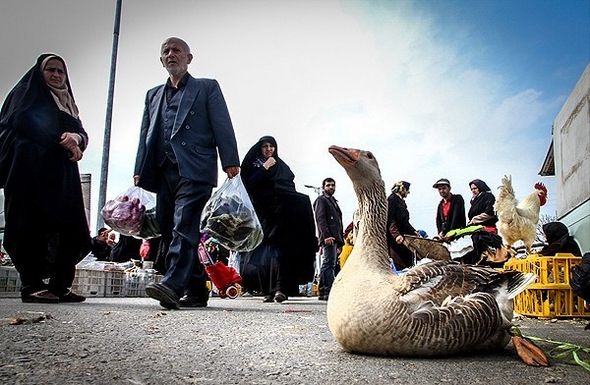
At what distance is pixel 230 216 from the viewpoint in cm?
527

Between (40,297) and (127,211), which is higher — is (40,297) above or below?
below

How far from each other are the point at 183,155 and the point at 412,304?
3.26 meters

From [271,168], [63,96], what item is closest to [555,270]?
[271,168]

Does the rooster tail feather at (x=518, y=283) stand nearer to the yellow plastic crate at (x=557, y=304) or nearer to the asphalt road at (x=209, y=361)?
the asphalt road at (x=209, y=361)

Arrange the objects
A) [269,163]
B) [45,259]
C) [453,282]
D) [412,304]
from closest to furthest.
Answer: [412,304] → [453,282] → [45,259] → [269,163]

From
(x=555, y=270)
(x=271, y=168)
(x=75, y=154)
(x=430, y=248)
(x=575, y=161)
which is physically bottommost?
(x=555, y=270)

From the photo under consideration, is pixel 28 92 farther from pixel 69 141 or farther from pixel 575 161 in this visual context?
pixel 575 161

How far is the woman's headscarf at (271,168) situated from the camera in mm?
8625

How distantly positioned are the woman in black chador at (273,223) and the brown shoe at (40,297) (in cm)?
365

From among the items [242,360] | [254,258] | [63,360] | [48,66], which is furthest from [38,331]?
[254,258]

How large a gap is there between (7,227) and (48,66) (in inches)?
72.3

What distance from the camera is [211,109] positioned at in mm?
5547

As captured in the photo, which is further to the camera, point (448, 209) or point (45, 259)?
point (448, 209)

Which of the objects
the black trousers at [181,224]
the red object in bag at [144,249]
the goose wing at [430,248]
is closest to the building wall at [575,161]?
the goose wing at [430,248]
